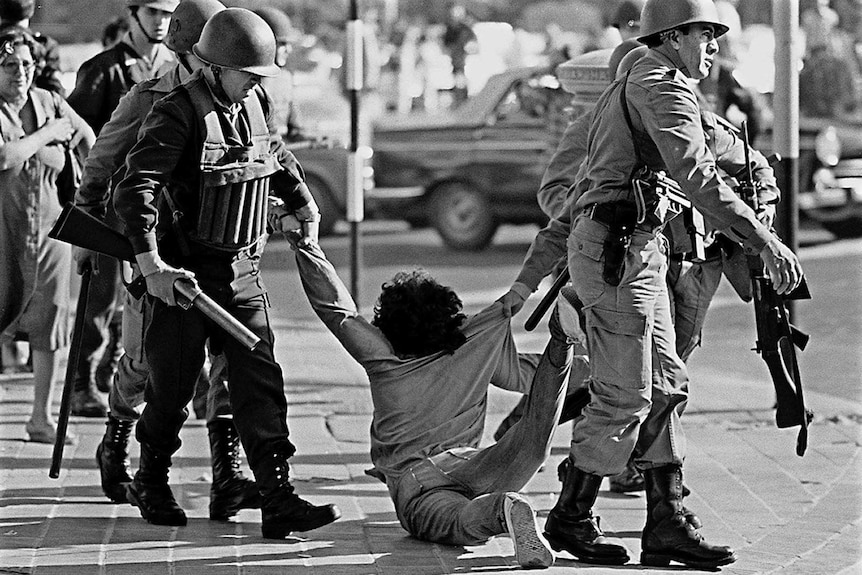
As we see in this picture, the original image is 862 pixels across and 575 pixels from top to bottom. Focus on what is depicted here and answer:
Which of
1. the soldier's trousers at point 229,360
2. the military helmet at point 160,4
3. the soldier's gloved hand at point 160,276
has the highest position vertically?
the military helmet at point 160,4

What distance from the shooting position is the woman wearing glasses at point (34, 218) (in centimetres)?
776

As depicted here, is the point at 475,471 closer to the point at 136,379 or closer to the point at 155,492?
the point at 155,492

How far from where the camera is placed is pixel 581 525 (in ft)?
19.3

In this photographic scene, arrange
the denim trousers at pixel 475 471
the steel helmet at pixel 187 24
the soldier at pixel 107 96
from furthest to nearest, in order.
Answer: the soldier at pixel 107 96, the steel helmet at pixel 187 24, the denim trousers at pixel 475 471

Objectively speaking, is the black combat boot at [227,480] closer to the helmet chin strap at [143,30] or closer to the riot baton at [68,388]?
the riot baton at [68,388]

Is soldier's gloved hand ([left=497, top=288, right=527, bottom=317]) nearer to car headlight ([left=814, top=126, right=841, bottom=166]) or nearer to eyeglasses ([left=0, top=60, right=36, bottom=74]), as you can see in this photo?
eyeglasses ([left=0, top=60, right=36, bottom=74])

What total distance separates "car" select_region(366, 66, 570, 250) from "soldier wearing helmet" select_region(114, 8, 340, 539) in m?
10.1

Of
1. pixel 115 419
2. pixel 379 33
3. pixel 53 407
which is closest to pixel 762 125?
pixel 53 407

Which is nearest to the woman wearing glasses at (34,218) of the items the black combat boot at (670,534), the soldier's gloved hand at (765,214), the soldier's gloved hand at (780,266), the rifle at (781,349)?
the black combat boot at (670,534)

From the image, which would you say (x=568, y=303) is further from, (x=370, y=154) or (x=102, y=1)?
(x=102, y=1)

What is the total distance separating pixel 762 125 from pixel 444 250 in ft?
11.4

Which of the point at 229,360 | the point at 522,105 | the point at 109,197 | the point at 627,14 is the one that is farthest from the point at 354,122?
the point at 229,360

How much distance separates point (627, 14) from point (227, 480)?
132 inches

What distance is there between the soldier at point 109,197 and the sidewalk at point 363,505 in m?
0.18
